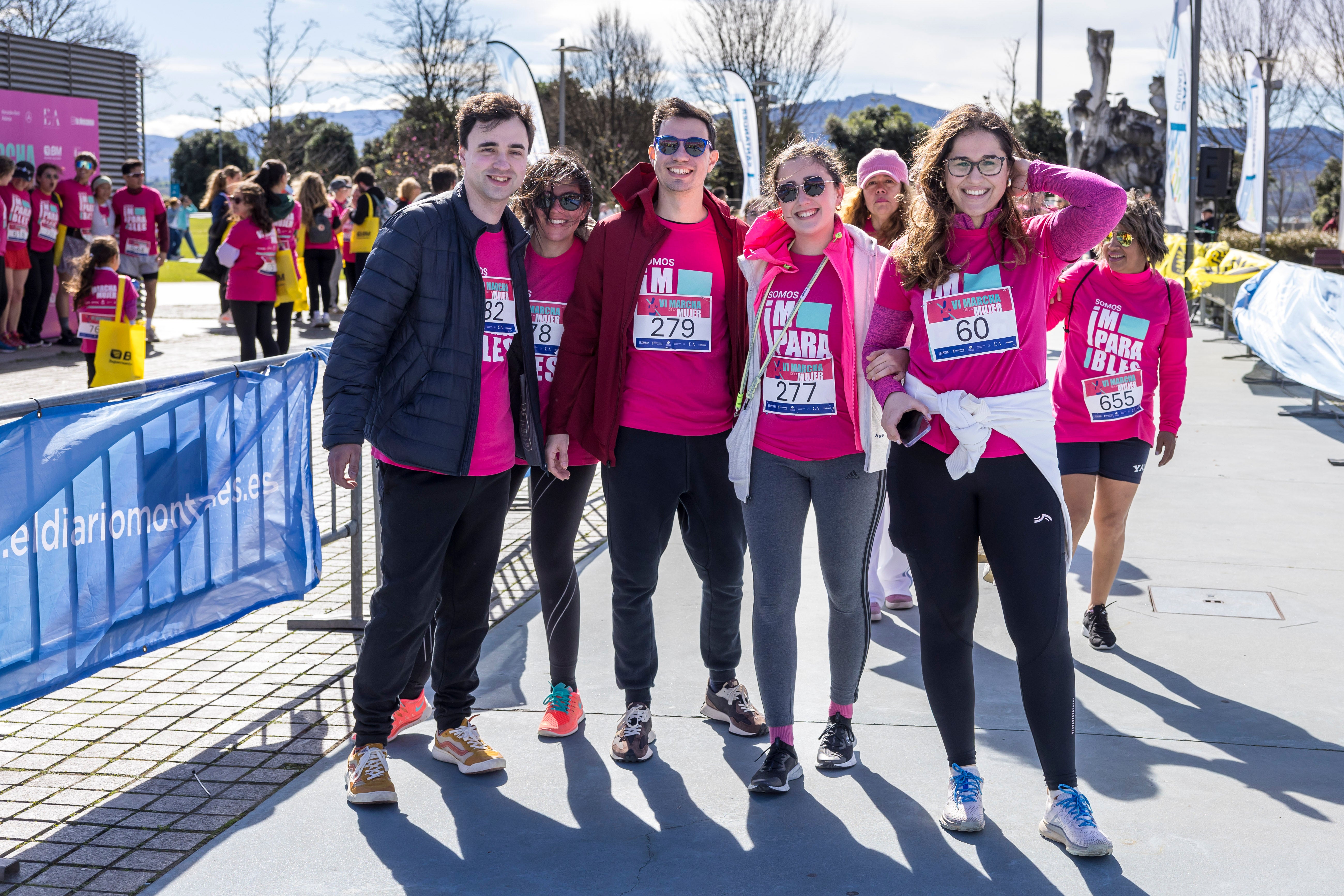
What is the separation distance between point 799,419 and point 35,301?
14.4m

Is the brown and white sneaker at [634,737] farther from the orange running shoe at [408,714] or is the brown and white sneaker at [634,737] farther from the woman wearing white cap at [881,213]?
the woman wearing white cap at [881,213]

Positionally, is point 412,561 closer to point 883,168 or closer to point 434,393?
point 434,393

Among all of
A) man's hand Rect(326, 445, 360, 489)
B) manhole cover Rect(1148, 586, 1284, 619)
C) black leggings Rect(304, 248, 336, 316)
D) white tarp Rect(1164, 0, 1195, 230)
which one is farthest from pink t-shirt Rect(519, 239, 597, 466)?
white tarp Rect(1164, 0, 1195, 230)

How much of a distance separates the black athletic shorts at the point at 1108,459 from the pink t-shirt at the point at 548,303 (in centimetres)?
208

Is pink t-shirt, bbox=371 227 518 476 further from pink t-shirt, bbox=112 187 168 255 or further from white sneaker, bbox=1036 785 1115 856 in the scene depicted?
pink t-shirt, bbox=112 187 168 255

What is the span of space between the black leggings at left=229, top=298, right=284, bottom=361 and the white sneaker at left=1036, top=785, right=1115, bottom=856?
913cm

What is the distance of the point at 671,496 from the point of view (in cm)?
399

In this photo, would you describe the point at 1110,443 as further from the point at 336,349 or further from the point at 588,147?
the point at 588,147

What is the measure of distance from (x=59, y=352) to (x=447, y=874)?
1377 centimetres

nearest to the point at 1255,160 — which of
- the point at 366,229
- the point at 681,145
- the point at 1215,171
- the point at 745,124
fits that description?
the point at 1215,171

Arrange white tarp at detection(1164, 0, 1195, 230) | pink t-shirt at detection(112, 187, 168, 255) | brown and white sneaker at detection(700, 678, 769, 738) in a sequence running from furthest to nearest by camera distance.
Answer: white tarp at detection(1164, 0, 1195, 230), pink t-shirt at detection(112, 187, 168, 255), brown and white sneaker at detection(700, 678, 769, 738)

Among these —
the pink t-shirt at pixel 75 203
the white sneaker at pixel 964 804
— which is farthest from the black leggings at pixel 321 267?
the white sneaker at pixel 964 804

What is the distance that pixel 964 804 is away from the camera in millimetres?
3418

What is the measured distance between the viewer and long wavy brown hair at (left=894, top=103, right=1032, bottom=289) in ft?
11.0
